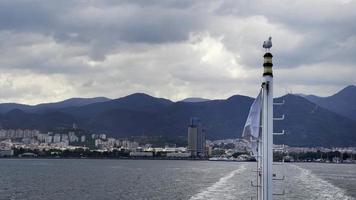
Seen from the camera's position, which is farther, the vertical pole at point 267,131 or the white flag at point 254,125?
the white flag at point 254,125

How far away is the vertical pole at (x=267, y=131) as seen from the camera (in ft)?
36.0

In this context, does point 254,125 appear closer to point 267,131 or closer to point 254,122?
point 254,122

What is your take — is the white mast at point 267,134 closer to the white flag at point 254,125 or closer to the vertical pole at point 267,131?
the vertical pole at point 267,131

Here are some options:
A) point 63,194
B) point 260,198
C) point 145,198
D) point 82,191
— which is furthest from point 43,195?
point 260,198

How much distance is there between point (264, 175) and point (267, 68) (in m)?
2.12

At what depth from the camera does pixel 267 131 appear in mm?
11070

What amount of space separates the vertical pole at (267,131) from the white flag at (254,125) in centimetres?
20

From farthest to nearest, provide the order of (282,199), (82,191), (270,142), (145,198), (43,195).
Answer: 1. (82,191)
2. (43,195)
3. (145,198)
4. (282,199)
5. (270,142)

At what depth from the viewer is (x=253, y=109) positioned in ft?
38.1

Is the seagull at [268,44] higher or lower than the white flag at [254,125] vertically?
higher

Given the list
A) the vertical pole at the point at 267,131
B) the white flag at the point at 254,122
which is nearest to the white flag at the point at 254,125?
the white flag at the point at 254,122

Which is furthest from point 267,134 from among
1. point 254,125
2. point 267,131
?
point 254,125

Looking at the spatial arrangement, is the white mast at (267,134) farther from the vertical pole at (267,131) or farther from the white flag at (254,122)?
the white flag at (254,122)

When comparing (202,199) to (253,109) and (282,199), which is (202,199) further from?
(253,109)
